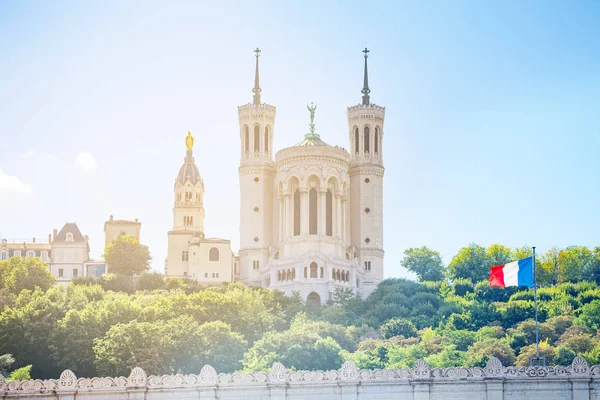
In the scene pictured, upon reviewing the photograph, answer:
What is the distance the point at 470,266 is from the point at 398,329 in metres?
34.3

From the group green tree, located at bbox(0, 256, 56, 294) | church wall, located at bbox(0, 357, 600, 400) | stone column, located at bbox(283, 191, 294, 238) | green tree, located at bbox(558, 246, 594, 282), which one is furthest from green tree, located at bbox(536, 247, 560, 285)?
church wall, located at bbox(0, 357, 600, 400)

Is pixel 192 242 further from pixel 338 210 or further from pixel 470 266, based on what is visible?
pixel 470 266

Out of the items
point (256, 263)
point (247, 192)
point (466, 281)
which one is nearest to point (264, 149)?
point (247, 192)

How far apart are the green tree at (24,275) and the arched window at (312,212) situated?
27314 millimetres

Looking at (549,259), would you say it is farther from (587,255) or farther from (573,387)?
(573,387)

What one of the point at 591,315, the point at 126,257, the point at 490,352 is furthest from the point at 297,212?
the point at 490,352

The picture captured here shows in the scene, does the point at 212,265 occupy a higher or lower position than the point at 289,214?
lower

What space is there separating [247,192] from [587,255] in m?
40.9

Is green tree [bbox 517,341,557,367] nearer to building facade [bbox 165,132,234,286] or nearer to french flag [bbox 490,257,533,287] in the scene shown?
french flag [bbox 490,257,533,287]

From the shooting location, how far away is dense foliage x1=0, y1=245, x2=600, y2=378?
79.4 meters

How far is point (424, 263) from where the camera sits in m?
132

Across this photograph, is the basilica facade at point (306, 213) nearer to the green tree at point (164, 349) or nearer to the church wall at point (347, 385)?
the green tree at point (164, 349)

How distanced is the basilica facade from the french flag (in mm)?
56642

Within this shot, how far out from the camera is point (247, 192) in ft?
405
